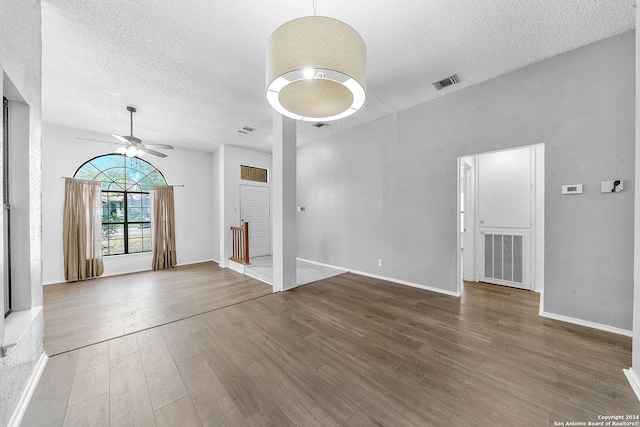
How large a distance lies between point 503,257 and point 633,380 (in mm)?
2509

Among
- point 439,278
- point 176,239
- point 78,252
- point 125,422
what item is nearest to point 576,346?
point 439,278

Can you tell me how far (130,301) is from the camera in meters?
3.48

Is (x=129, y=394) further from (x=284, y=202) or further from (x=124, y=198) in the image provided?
(x=124, y=198)

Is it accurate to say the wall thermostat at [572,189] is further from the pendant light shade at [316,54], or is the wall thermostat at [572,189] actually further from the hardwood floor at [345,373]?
the pendant light shade at [316,54]

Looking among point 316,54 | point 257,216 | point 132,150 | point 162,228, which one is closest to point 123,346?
point 132,150

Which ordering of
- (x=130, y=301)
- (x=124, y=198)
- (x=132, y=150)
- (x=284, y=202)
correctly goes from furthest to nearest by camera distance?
(x=124, y=198) < (x=284, y=202) < (x=132, y=150) < (x=130, y=301)

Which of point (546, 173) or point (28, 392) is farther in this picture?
point (546, 173)

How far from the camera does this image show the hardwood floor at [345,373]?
147cm

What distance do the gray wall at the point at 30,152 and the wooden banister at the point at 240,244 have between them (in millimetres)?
3282

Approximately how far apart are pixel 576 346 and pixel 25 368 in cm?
450

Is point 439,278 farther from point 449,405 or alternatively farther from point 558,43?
point 558,43

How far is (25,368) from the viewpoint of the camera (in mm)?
→ 1612

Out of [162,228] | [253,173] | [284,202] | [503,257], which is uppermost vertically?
[253,173]

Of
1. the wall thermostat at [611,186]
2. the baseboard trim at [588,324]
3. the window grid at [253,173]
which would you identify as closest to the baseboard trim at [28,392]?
the baseboard trim at [588,324]
